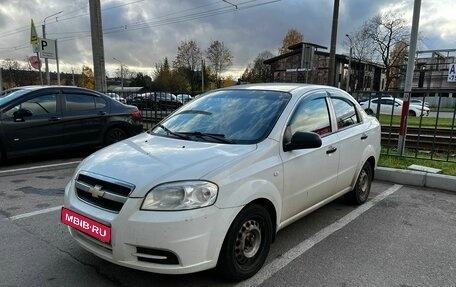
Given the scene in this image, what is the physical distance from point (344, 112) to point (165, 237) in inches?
122

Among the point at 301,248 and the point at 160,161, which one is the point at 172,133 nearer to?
the point at 160,161

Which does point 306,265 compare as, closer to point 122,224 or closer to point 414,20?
point 122,224

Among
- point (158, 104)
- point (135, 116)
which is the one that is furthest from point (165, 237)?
point (158, 104)

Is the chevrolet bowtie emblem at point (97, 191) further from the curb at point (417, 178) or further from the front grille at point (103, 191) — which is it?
the curb at point (417, 178)

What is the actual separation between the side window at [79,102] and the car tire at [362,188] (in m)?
5.81

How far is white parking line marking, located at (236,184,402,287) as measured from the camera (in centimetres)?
325

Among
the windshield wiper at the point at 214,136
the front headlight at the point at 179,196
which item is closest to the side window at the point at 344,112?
the windshield wiper at the point at 214,136

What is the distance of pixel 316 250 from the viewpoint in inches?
152

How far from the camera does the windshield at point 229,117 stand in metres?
3.57

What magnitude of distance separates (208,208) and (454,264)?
2.55 metres

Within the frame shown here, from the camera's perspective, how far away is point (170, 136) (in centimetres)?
385

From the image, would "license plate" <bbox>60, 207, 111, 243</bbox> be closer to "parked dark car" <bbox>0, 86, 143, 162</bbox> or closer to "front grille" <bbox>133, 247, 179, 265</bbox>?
"front grille" <bbox>133, 247, 179, 265</bbox>

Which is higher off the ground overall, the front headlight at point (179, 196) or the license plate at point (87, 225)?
the front headlight at point (179, 196)

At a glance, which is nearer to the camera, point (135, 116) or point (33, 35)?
point (135, 116)
